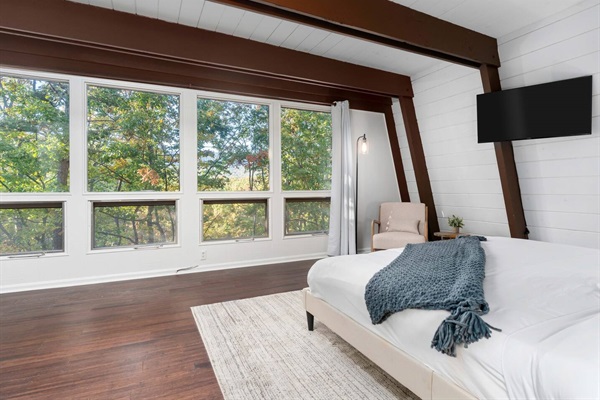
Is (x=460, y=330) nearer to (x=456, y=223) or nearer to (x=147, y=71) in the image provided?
(x=456, y=223)

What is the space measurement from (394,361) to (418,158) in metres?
3.46

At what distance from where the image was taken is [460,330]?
3.83ft

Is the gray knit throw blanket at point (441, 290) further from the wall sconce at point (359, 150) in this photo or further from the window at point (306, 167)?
→ the window at point (306, 167)

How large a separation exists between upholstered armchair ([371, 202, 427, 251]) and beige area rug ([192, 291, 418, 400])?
6.13 ft

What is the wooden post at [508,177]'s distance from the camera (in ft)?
10.7

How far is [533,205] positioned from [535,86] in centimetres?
120

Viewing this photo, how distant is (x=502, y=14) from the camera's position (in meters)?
2.80

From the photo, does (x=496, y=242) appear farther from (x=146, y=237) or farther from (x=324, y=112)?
(x=146, y=237)

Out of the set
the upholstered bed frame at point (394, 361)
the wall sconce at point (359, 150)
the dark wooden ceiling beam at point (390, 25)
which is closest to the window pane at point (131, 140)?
the dark wooden ceiling beam at point (390, 25)

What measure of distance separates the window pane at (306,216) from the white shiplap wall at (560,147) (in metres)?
2.68

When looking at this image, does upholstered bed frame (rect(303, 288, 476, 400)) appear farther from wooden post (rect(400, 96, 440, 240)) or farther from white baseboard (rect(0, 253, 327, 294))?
wooden post (rect(400, 96, 440, 240))

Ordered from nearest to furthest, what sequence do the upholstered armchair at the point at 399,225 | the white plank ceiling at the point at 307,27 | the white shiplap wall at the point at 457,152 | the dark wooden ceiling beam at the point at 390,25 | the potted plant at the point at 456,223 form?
the dark wooden ceiling beam at the point at 390,25
the white plank ceiling at the point at 307,27
the white shiplap wall at the point at 457,152
the potted plant at the point at 456,223
the upholstered armchair at the point at 399,225

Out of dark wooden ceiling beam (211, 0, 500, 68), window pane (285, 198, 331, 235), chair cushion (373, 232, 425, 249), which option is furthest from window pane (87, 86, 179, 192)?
chair cushion (373, 232, 425, 249)

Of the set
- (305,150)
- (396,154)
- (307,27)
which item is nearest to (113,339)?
(307,27)
